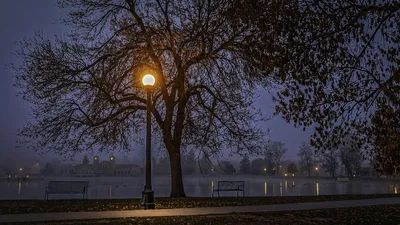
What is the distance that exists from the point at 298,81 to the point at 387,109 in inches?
90.4

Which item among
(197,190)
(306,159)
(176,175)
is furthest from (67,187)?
(306,159)

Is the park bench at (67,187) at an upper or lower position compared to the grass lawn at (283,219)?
upper

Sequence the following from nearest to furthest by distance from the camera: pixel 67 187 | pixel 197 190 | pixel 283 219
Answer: pixel 283 219
pixel 67 187
pixel 197 190

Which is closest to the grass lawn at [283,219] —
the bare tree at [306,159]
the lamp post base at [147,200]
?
the lamp post base at [147,200]

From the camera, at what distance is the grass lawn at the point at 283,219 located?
11174 millimetres

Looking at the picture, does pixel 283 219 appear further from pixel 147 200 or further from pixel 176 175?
pixel 176 175

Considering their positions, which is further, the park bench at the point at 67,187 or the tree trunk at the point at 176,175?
the tree trunk at the point at 176,175

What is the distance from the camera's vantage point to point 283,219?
12180 mm

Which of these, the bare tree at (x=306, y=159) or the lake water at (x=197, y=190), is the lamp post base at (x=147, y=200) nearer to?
the lake water at (x=197, y=190)

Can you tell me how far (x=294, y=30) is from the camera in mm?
9625

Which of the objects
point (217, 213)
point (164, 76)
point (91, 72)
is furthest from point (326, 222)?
point (91, 72)

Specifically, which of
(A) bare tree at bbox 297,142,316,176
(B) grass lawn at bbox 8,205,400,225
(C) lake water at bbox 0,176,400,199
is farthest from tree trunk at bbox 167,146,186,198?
(A) bare tree at bbox 297,142,316,176

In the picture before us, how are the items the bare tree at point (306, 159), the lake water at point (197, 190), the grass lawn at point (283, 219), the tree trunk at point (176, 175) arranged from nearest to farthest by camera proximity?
the grass lawn at point (283, 219) < the tree trunk at point (176, 175) < the lake water at point (197, 190) < the bare tree at point (306, 159)

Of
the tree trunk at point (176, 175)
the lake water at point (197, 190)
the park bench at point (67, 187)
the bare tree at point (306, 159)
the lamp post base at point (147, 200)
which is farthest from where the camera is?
the bare tree at point (306, 159)
